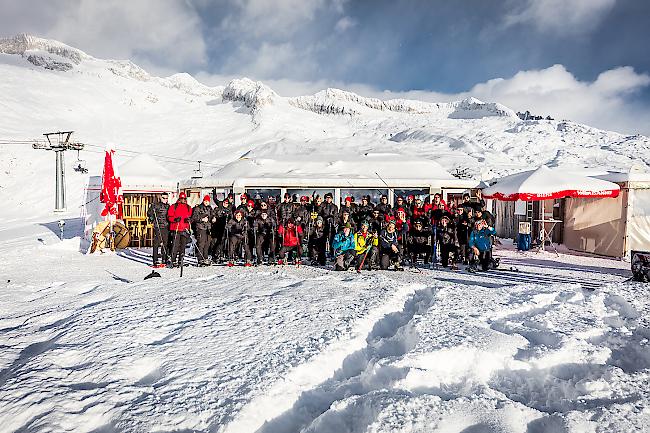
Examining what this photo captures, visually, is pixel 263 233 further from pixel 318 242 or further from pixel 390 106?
pixel 390 106

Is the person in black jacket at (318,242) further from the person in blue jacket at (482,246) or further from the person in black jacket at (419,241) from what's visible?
the person in blue jacket at (482,246)

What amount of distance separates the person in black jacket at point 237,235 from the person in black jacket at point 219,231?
307 millimetres

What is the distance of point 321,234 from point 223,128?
5075cm

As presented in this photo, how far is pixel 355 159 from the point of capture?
14688mm

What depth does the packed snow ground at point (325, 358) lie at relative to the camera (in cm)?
254

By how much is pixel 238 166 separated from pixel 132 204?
3693mm

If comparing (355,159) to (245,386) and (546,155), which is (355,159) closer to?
(245,386)

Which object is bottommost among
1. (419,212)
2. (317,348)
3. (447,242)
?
(317,348)

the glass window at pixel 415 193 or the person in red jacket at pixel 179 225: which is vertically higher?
the glass window at pixel 415 193

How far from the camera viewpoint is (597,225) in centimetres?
1109

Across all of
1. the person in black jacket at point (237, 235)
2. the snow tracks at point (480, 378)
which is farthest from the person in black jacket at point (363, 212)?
the snow tracks at point (480, 378)

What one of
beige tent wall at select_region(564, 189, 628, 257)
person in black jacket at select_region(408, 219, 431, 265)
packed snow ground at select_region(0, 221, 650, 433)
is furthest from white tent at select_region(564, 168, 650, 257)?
person in black jacket at select_region(408, 219, 431, 265)

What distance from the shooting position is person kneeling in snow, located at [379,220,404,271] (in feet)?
26.8

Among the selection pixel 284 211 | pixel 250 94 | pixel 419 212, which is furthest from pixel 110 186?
pixel 250 94
